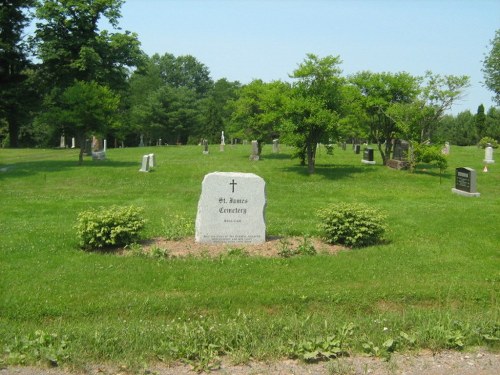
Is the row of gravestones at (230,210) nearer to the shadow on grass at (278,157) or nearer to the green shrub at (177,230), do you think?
the green shrub at (177,230)

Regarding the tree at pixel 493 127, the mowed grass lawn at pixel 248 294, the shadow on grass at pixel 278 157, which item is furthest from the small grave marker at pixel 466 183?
the tree at pixel 493 127

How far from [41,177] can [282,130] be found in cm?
1123

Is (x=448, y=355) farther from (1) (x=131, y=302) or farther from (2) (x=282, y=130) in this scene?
(2) (x=282, y=130)

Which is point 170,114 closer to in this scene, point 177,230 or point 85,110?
point 85,110

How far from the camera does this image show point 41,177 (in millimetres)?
25375

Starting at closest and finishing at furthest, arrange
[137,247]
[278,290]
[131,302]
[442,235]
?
[131,302], [278,290], [137,247], [442,235]

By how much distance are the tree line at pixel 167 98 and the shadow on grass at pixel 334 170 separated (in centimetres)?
77

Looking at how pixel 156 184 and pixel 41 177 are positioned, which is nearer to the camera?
pixel 156 184

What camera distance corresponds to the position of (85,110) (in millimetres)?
29859

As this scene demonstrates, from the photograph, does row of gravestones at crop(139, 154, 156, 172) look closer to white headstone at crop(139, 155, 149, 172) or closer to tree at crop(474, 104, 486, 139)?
white headstone at crop(139, 155, 149, 172)

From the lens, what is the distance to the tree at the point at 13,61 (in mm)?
40438

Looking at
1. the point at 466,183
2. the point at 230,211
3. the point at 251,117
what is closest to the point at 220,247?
the point at 230,211

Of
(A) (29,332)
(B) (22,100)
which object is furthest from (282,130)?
(B) (22,100)

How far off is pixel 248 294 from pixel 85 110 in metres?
24.1
